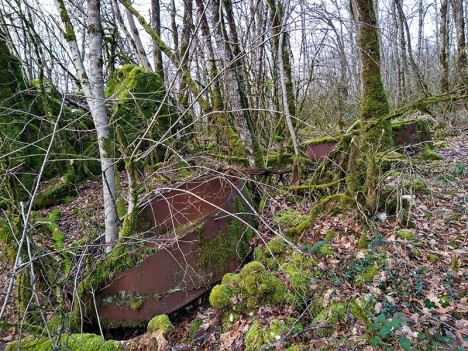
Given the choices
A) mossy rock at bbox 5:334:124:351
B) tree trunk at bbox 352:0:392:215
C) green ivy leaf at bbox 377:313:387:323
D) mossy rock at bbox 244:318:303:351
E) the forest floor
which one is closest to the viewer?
green ivy leaf at bbox 377:313:387:323

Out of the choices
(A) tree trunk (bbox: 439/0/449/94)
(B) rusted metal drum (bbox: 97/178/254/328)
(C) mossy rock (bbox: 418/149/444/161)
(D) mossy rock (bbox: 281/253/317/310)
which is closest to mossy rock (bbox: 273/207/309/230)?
(D) mossy rock (bbox: 281/253/317/310)

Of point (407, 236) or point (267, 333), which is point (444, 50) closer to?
point (407, 236)

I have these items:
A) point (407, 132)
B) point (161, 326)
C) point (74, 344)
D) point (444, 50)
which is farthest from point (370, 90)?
point (444, 50)

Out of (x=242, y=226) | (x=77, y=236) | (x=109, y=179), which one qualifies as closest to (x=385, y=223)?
(x=242, y=226)

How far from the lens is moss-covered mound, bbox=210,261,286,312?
3.04m

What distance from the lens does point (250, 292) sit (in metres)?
3.06

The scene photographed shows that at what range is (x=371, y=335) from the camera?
7.70 feet

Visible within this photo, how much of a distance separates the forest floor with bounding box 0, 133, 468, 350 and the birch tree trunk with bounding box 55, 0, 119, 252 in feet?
2.89

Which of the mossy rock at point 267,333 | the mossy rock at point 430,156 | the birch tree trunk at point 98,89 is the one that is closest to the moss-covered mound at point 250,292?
the mossy rock at point 267,333

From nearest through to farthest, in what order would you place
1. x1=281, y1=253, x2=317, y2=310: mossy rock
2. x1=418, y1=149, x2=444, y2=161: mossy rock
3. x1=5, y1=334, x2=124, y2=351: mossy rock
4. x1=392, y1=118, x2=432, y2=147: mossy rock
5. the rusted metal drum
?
x1=5, y1=334, x2=124, y2=351: mossy rock → x1=281, y1=253, x2=317, y2=310: mossy rock → the rusted metal drum → x1=418, y1=149, x2=444, y2=161: mossy rock → x1=392, y1=118, x2=432, y2=147: mossy rock

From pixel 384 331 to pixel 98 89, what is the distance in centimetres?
362

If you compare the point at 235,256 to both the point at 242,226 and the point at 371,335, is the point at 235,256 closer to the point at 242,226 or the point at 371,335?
the point at 242,226

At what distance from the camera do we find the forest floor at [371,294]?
93.0 inches

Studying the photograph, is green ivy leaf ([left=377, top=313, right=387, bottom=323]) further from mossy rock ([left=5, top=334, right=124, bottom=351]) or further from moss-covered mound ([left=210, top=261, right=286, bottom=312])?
A: mossy rock ([left=5, top=334, right=124, bottom=351])
